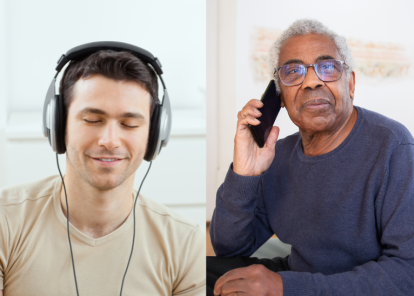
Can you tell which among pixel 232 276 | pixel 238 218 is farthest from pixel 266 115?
pixel 232 276

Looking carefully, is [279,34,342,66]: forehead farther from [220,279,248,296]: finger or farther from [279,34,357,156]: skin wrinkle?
[220,279,248,296]: finger

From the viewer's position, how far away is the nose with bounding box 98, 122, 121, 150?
2.04 ft

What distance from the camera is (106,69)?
0.62m

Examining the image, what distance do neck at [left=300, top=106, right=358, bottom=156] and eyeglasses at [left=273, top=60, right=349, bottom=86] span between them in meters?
0.13

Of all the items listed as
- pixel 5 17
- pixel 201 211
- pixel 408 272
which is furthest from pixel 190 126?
pixel 408 272

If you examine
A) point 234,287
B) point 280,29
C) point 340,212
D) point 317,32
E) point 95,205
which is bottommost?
point 234,287

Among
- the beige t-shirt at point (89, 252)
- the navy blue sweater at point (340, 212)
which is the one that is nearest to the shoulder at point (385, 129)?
the navy blue sweater at point (340, 212)

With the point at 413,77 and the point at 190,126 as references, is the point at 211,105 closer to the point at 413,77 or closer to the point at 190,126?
the point at 413,77

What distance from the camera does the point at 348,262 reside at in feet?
3.06

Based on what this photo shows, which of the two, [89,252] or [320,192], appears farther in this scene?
[320,192]

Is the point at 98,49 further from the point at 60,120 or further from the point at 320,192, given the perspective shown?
the point at 320,192

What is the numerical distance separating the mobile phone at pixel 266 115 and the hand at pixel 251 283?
1.18ft

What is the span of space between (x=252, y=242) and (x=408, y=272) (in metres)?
0.48

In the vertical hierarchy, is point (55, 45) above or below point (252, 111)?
above
